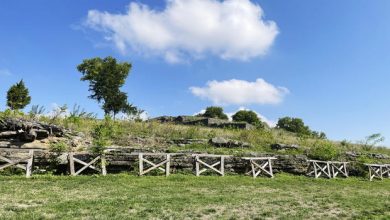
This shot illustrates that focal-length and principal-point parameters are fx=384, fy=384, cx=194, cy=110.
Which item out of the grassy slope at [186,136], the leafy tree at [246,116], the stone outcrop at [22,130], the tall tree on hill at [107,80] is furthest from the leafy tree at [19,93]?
the leafy tree at [246,116]

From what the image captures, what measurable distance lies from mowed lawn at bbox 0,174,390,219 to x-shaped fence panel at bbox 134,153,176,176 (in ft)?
3.09

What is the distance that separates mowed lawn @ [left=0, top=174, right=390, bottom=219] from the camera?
35.5 feet

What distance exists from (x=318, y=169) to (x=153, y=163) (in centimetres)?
1150

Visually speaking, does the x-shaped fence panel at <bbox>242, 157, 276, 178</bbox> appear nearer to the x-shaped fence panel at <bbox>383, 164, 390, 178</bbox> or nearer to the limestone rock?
the limestone rock

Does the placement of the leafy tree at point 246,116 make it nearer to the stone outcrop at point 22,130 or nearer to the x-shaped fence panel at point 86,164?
the stone outcrop at point 22,130

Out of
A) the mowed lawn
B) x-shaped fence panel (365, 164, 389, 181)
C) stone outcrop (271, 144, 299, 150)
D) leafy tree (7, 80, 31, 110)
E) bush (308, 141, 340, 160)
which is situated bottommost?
the mowed lawn

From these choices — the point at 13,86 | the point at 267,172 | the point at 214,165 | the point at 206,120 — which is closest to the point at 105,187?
the point at 214,165

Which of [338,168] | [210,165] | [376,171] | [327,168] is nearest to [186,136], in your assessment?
[210,165]

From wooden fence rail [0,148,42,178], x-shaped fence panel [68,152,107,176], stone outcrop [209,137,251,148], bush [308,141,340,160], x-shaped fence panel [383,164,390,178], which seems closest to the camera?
wooden fence rail [0,148,42,178]

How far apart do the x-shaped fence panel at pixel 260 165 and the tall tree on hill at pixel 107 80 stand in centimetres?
3854

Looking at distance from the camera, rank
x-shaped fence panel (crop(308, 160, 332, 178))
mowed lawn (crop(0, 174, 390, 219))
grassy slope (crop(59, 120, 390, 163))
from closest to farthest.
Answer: mowed lawn (crop(0, 174, 390, 219))
grassy slope (crop(59, 120, 390, 163))
x-shaped fence panel (crop(308, 160, 332, 178))

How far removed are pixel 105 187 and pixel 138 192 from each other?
153 centimetres

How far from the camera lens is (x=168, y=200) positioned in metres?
12.8

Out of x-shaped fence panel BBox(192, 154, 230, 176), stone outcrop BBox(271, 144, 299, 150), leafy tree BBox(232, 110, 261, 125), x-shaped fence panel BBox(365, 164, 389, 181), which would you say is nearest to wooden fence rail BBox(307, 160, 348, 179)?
x-shaped fence panel BBox(365, 164, 389, 181)
